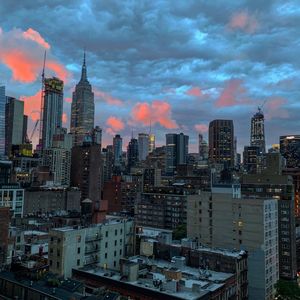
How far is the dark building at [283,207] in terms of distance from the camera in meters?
127

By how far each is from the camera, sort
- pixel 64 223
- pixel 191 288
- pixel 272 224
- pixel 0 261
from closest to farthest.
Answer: pixel 191 288, pixel 0 261, pixel 272 224, pixel 64 223

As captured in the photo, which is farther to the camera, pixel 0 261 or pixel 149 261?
pixel 149 261

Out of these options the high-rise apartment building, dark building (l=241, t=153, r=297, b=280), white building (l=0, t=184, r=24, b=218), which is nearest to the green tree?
the high-rise apartment building

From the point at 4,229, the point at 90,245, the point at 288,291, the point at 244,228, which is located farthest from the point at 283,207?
the point at 4,229

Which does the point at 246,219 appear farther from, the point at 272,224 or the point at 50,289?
the point at 50,289

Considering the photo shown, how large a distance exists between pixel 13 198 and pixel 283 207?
123180 mm

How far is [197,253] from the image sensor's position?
2928 inches

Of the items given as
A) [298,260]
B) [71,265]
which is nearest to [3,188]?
[71,265]

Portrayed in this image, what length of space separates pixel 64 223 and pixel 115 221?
146 ft

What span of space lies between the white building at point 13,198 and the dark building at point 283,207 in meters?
107

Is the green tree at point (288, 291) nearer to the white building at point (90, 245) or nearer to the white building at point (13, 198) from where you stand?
the white building at point (90, 245)

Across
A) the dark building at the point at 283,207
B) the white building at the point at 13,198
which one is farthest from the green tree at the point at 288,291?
the white building at the point at 13,198

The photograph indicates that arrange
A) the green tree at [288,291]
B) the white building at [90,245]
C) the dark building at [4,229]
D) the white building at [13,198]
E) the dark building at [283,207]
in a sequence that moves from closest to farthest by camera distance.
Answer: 1. the white building at [90,245]
2. the dark building at [4,229]
3. the green tree at [288,291]
4. the dark building at [283,207]
5. the white building at [13,198]

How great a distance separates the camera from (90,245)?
243 ft
